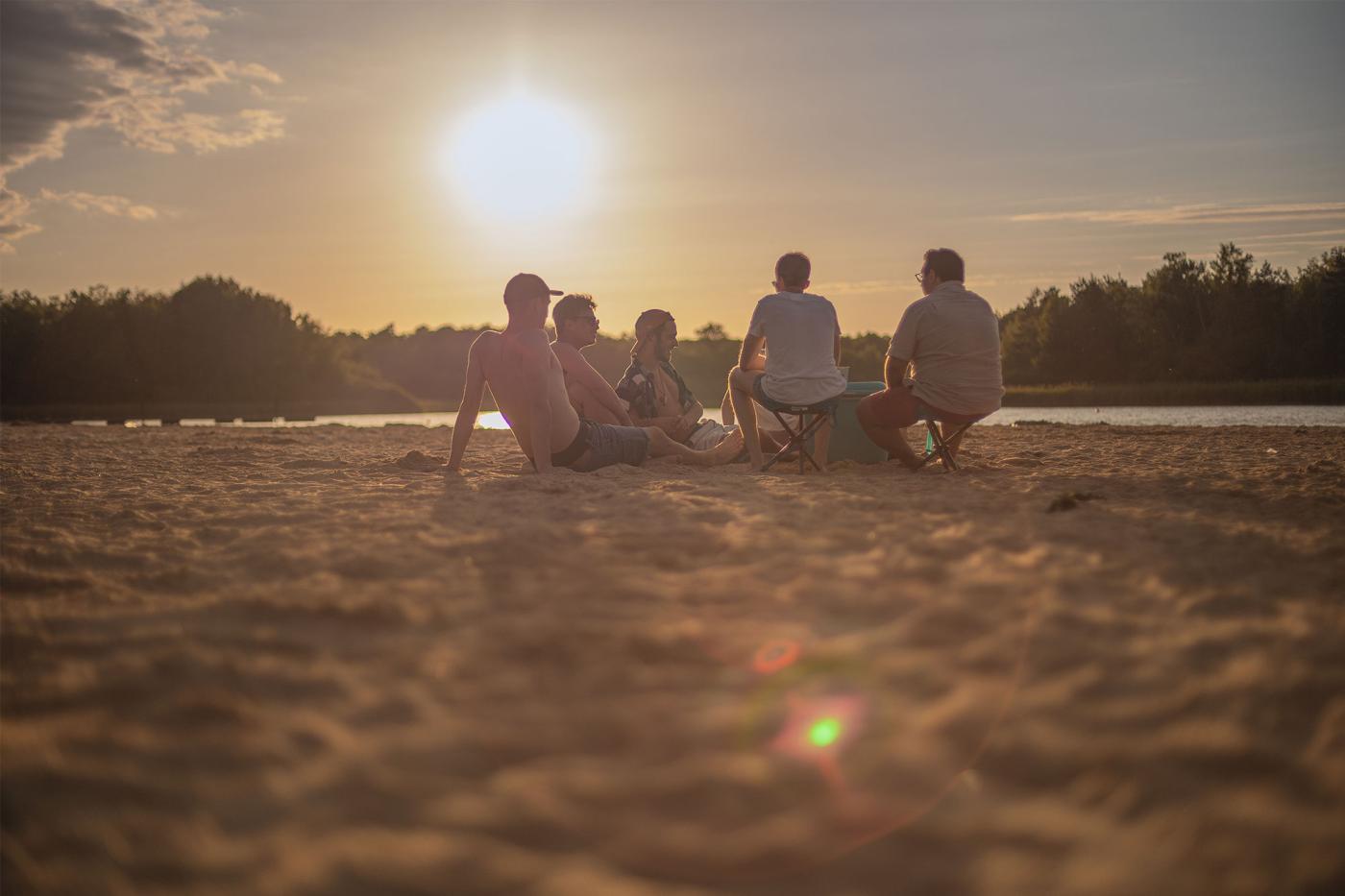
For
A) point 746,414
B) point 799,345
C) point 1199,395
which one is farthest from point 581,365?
point 1199,395

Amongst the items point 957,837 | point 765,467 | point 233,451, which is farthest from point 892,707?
point 233,451

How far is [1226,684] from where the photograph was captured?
2.05m

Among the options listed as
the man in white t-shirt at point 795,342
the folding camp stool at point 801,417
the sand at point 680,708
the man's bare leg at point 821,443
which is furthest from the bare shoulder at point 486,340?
the man's bare leg at point 821,443

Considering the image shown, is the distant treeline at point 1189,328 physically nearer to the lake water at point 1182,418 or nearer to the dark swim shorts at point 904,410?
the lake water at point 1182,418

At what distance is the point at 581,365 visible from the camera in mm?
6770

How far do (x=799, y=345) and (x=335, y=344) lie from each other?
5620 cm

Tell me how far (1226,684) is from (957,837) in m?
0.97

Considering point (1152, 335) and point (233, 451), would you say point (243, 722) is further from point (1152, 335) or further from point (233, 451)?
point (1152, 335)

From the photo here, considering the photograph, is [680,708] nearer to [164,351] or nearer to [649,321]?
[649,321]

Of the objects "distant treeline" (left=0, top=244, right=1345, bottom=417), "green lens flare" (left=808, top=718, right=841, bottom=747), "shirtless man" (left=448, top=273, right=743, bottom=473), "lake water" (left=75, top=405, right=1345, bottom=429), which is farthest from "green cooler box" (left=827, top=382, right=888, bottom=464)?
"distant treeline" (left=0, top=244, right=1345, bottom=417)

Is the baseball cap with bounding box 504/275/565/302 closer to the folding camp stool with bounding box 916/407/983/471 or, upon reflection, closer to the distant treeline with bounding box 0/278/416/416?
the folding camp stool with bounding box 916/407/983/471

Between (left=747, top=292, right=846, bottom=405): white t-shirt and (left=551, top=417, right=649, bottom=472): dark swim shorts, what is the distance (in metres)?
1.22

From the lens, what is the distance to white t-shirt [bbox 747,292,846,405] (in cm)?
644

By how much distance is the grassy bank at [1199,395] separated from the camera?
1214 inches
